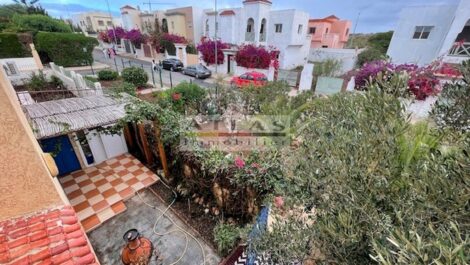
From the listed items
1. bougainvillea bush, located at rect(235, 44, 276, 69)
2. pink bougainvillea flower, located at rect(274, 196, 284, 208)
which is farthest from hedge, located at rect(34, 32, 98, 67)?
pink bougainvillea flower, located at rect(274, 196, 284, 208)

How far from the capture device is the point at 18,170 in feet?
8.43

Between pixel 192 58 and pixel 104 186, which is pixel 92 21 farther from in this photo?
pixel 104 186

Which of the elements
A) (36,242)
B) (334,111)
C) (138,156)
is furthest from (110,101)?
(334,111)

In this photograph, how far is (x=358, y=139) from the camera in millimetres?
2184

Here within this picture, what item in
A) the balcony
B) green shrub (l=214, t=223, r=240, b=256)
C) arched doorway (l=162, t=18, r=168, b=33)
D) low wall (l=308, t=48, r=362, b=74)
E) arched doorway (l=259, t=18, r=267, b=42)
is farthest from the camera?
arched doorway (l=162, t=18, r=168, b=33)

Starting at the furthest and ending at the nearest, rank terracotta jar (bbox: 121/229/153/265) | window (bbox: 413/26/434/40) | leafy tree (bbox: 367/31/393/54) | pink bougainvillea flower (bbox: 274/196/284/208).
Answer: leafy tree (bbox: 367/31/393/54)
window (bbox: 413/26/434/40)
terracotta jar (bbox: 121/229/153/265)
pink bougainvillea flower (bbox: 274/196/284/208)

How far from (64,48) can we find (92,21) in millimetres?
38047

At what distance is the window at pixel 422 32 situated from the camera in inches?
652

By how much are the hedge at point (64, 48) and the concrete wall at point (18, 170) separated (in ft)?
90.8

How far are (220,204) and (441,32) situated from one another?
22.6 m

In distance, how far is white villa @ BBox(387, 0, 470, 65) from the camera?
14344mm

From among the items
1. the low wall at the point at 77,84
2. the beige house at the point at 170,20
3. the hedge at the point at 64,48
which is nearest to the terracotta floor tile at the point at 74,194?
the low wall at the point at 77,84

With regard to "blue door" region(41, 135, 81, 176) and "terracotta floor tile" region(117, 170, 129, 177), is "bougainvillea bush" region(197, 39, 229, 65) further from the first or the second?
"blue door" region(41, 135, 81, 176)

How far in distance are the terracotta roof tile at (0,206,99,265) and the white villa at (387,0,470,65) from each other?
2170 centimetres
